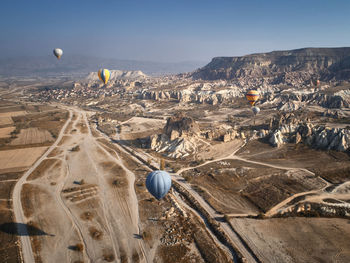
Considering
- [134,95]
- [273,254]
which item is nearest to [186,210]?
[273,254]

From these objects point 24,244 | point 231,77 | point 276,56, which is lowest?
point 24,244

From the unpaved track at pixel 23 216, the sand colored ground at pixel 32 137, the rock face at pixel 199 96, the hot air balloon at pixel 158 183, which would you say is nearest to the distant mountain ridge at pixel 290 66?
the rock face at pixel 199 96

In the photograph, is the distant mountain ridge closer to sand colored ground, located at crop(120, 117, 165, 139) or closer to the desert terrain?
the desert terrain

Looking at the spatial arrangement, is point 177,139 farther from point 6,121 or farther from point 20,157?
point 6,121

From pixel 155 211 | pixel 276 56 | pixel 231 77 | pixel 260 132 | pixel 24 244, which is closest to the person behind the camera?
pixel 24 244

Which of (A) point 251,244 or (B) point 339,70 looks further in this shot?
(B) point 339,70

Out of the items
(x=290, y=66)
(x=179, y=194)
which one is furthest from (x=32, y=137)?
(x=290, y=66)

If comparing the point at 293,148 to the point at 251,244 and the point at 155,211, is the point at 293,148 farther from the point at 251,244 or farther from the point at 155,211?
the point at 155,211
